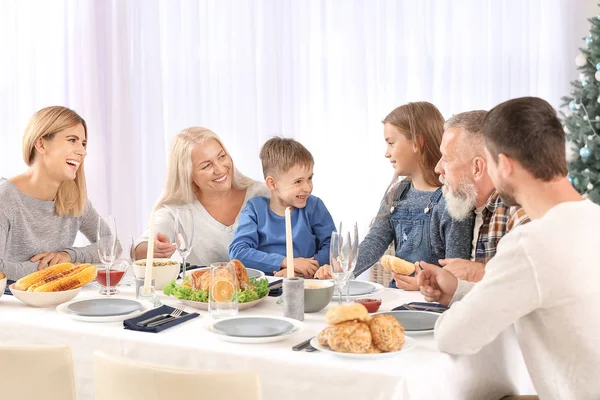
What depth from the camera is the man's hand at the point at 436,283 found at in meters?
2.07

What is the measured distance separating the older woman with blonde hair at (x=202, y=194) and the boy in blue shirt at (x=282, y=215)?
188 millimetres

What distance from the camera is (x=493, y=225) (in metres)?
2.72

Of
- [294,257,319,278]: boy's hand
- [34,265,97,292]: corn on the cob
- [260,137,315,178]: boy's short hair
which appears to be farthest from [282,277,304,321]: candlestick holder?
[260,137,315,178]: boy's short hair

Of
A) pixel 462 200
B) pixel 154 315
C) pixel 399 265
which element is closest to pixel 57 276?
pixel 154 315

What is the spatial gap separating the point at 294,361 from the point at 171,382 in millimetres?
324

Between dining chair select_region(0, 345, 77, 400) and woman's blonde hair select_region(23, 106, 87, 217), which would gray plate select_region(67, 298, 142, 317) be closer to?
dining chair select_region(0, 345, 77, 400)

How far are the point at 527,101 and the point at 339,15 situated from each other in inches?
138

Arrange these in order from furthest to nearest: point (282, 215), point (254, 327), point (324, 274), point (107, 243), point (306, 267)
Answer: point (282, 215) → point (306, 267) → point (324, 274) → point (107, 243) → point (254, 327)

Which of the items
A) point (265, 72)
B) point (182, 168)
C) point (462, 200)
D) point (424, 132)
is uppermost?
point (265, 72)

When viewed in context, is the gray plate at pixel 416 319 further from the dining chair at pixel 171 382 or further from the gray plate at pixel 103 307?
the gray plate at pixel 103 307

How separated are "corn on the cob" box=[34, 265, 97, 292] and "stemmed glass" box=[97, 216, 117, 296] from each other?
0.06 meters

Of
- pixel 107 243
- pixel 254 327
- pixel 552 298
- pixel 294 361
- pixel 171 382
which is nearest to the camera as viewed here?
pixel 171 382

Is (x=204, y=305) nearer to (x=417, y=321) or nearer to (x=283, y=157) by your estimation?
(x=417, y=321)

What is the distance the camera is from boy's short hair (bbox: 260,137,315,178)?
10.2 feet
